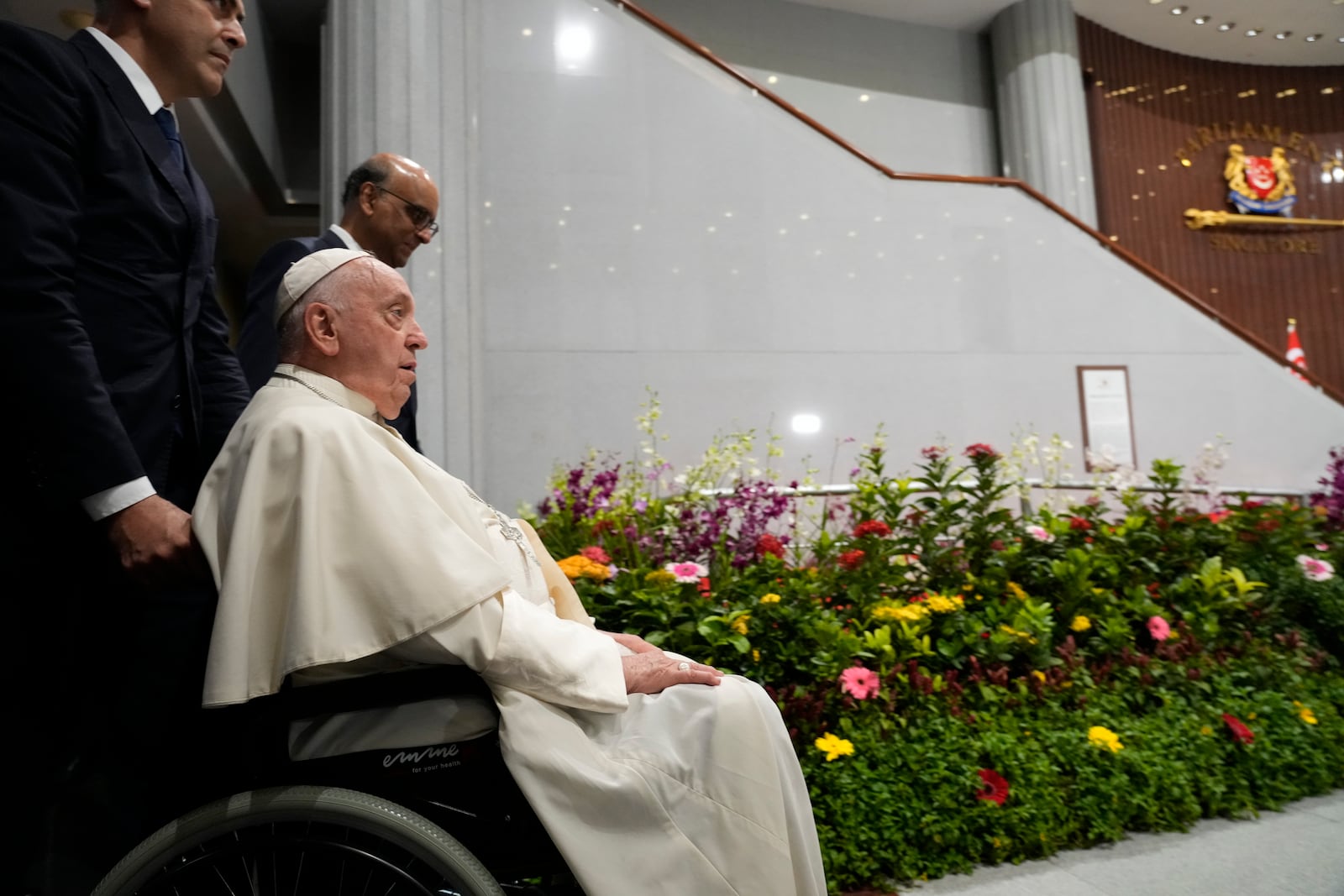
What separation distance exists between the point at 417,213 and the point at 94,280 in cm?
124

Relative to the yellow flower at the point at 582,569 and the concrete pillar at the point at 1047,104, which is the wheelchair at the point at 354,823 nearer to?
the yellow flower at the point at 582,569

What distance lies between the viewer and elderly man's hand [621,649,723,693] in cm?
148

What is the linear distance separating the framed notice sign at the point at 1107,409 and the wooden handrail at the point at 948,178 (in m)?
0.79

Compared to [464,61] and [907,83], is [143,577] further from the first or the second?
[907,83]

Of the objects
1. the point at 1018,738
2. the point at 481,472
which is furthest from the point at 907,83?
the point at 1018,738

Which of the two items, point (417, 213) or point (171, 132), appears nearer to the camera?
point (171, 132)

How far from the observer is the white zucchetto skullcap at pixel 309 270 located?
1585mm

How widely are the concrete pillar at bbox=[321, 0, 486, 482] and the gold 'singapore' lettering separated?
31.6 feet

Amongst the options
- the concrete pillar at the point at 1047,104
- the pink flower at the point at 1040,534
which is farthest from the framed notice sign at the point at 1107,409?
the concrete pillar at the point at 1047,104

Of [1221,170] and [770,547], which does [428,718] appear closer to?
[770,547]

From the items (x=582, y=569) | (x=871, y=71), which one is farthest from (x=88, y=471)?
(x=871, y=71)

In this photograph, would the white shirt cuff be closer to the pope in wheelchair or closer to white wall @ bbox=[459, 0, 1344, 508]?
the pope in wheelchair

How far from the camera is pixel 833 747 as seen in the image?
2.50 meters

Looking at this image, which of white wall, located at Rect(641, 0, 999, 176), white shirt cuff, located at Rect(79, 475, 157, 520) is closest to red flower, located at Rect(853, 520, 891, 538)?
white shirt cuff, located at Rect(79, 475, 157, 520)
